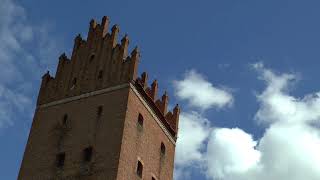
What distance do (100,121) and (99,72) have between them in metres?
4.06

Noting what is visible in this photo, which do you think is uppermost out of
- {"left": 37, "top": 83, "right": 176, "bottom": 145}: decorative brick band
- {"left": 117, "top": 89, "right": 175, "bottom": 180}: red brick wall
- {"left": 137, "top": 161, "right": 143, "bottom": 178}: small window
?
{"left": 37, "top": 83, "right": 176, "bottom": 145}: decorative brick band

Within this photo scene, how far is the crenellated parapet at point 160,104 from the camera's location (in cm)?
3903

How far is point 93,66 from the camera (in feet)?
132

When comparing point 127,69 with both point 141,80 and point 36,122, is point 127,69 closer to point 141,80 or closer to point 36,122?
point 141,80

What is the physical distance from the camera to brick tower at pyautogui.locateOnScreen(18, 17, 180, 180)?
1380 inches

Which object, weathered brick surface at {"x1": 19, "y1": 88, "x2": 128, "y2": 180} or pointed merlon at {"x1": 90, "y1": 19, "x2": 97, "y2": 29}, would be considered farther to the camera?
pointed merlon at {"x1": 90, "y1": 19, "x2": 97, "y2": 29}

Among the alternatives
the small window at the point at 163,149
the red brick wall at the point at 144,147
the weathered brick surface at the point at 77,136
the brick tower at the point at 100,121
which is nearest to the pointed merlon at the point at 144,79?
the brick tower at the point at 100,121

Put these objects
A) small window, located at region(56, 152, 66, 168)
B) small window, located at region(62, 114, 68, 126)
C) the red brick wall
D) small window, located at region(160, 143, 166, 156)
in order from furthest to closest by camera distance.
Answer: small window, located at region(160, 143, 166, 156) → small window, located at region(62, 114, 68, 126) → small window, located at region(56, 152, 66, 168) → the red brick wall

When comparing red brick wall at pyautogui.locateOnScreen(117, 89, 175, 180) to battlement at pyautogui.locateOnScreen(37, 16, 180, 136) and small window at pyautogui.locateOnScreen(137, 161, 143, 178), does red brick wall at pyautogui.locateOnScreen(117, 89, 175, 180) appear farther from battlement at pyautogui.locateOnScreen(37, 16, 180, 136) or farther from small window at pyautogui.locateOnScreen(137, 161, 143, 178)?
battlement at pyautogui.locateOnScreen(37, 16, 180, 136)

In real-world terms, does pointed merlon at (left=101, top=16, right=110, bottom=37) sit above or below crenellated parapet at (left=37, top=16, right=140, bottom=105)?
above

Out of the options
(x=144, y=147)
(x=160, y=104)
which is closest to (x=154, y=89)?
(x=160, y=104)

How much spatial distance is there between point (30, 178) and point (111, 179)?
5535 mm

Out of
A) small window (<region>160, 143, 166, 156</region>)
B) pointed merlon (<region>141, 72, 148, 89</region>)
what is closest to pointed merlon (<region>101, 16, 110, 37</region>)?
pointed merlon (<region>141, 72, 148, 89</region>)

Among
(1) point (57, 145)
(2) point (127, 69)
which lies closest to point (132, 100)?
(2) point (127, 69)
